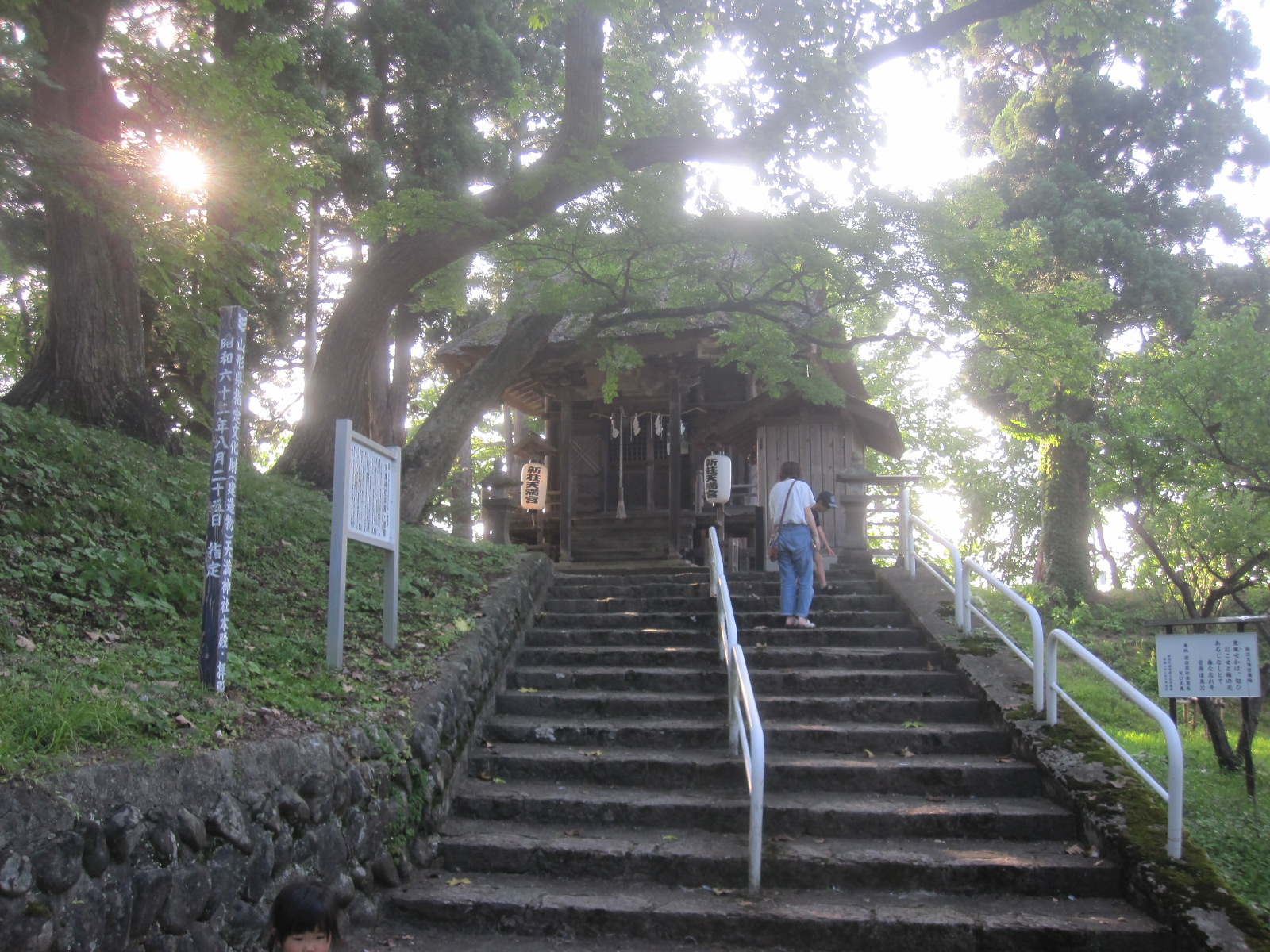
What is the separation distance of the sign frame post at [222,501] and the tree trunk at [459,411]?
5.95 m

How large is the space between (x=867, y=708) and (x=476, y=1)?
12.9 m

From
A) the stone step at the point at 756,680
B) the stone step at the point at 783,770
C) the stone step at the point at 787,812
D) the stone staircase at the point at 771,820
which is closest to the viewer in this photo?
the stone staircase at the point at 771,820

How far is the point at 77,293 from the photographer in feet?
28.1

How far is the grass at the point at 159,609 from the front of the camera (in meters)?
3.82

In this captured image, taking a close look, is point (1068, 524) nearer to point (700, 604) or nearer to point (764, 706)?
point (700, 604)

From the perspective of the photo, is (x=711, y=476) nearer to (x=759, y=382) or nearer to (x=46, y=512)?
(x=759, y=382)

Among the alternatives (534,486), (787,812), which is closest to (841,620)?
(787,812)

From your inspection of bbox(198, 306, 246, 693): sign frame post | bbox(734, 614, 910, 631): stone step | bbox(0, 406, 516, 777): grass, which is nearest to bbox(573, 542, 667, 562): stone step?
bbox(734, 614, 910, 631): stone step

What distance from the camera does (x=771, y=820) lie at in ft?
19.1

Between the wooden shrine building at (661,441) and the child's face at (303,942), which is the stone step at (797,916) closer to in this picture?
the child's face at (303,942)

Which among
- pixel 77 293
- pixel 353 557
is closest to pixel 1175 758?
pixel 353 557

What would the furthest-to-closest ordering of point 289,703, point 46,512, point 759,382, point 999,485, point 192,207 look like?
point 999,485
point 759,382
point 192,207
point 46,512
point 289,703

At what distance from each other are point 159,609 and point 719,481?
960cm

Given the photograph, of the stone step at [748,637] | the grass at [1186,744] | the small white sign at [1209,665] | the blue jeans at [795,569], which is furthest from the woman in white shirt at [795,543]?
the small white sign at [1209,665]
